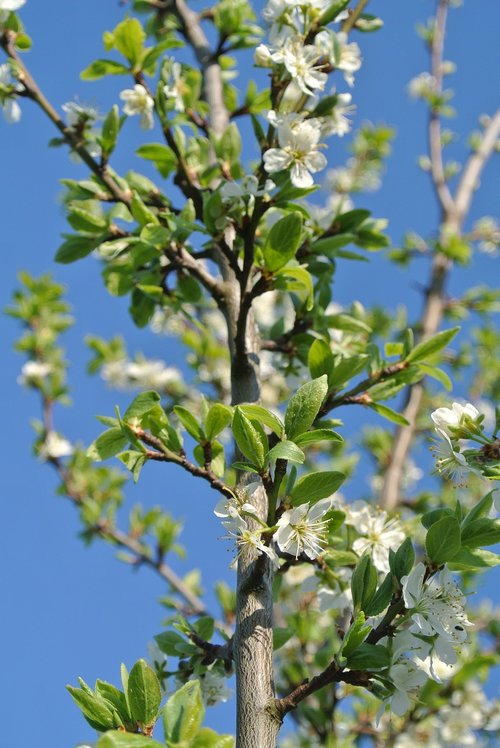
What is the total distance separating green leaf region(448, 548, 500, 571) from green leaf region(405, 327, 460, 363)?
2.02 ft

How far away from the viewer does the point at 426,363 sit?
193 centimetres

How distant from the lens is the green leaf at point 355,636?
1.29m

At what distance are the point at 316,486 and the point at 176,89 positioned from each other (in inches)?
53.9

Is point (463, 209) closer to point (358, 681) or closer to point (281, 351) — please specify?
point (281, 351)

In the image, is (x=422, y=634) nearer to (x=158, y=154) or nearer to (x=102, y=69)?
(x=158, y=154)

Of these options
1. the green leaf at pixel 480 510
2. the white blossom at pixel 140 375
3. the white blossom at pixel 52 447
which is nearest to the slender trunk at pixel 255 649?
the green leaf at pixel 480 510

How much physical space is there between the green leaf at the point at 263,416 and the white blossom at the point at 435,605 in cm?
34

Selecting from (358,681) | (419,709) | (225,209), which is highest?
(225,209)

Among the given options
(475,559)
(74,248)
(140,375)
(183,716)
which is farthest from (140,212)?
(140,375)

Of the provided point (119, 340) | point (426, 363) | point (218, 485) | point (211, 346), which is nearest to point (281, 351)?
point (426, 363)

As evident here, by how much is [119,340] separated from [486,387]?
8.24ft

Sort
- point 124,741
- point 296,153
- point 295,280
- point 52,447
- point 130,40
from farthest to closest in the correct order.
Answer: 1. point 52,447
2. point 130,40
3. point 295,280
4. point 296,153
5. point 124,741

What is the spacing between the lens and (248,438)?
140cm

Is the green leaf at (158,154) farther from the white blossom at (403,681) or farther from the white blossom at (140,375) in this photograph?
the white blossom at (140,375)
